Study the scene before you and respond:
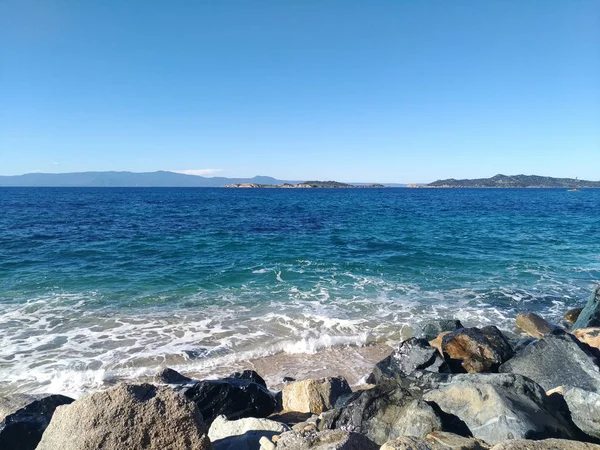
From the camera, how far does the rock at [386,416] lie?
16.1 feet

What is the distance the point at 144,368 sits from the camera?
939 cm

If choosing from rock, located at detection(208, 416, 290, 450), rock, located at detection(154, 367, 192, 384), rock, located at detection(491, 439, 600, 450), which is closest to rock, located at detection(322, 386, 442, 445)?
rock, located at detection(208, 416, 290, 450)

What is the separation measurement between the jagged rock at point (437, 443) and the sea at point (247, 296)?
481cm

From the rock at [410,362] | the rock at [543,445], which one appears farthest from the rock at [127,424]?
the rock at [410,362]

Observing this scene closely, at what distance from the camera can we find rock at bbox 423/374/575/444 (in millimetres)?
4809

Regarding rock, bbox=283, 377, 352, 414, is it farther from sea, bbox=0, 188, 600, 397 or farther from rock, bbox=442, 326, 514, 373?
rock, bbox=442, 326, 514, 373

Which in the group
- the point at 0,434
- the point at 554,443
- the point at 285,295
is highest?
the point at 554,443

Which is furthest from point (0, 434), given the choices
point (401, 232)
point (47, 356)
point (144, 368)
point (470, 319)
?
point (401, 232)

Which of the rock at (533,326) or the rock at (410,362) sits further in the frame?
the rock at (533,326)

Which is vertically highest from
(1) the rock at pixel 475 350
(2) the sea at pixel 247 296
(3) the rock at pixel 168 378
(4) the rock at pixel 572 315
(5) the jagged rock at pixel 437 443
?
(5) the jagged rock at pixel 437 443

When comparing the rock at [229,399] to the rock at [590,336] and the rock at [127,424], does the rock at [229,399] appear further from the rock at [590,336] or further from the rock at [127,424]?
the rock at [590,336]

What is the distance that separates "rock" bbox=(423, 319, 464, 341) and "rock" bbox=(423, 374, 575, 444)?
196 inches

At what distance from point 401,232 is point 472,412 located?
29031 millimetres

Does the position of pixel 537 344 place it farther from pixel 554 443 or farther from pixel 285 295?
pixel 285 295
